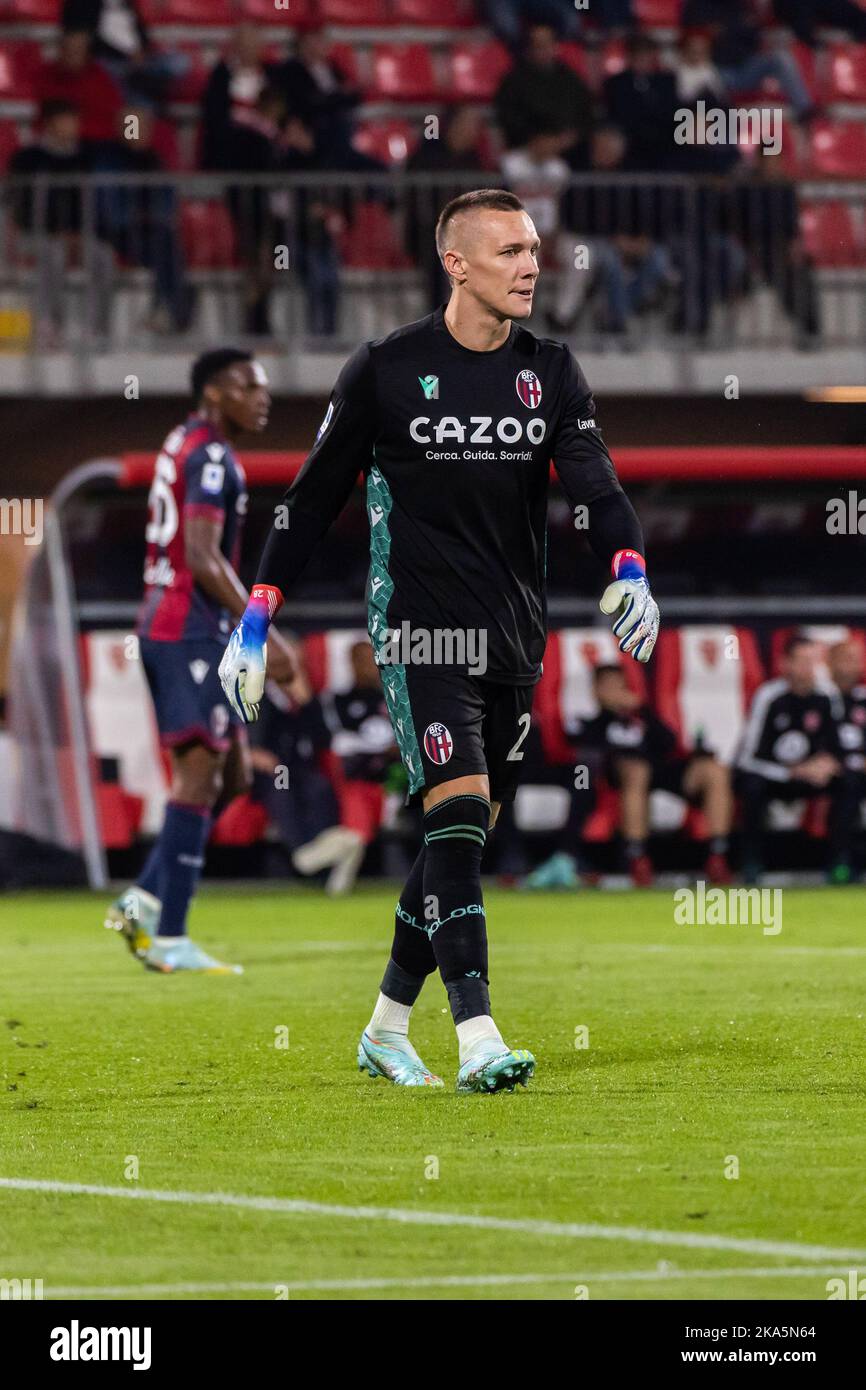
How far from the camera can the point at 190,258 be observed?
1820cm

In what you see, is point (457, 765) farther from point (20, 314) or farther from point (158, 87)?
point (158, 87)

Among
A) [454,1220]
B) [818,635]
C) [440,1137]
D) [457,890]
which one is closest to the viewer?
[454,1220]

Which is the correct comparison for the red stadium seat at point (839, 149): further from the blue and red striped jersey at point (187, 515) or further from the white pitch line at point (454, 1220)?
the white pitch line at point (454, 1220)

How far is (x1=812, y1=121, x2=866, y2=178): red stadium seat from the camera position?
19.8m

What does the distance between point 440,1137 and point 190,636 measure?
489 cm

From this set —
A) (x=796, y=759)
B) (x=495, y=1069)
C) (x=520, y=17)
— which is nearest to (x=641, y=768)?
(x=796, y=759)

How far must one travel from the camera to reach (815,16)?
20.2m

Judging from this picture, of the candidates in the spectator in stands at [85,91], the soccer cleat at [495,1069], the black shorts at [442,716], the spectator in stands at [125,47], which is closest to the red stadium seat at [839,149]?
the spectator in stands at [125,47]

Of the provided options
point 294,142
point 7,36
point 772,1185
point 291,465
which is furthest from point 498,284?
point 7,36

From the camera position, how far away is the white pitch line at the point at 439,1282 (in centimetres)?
383

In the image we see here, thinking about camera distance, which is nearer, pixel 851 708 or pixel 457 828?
pixel 457 828

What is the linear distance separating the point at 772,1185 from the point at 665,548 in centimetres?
1226
